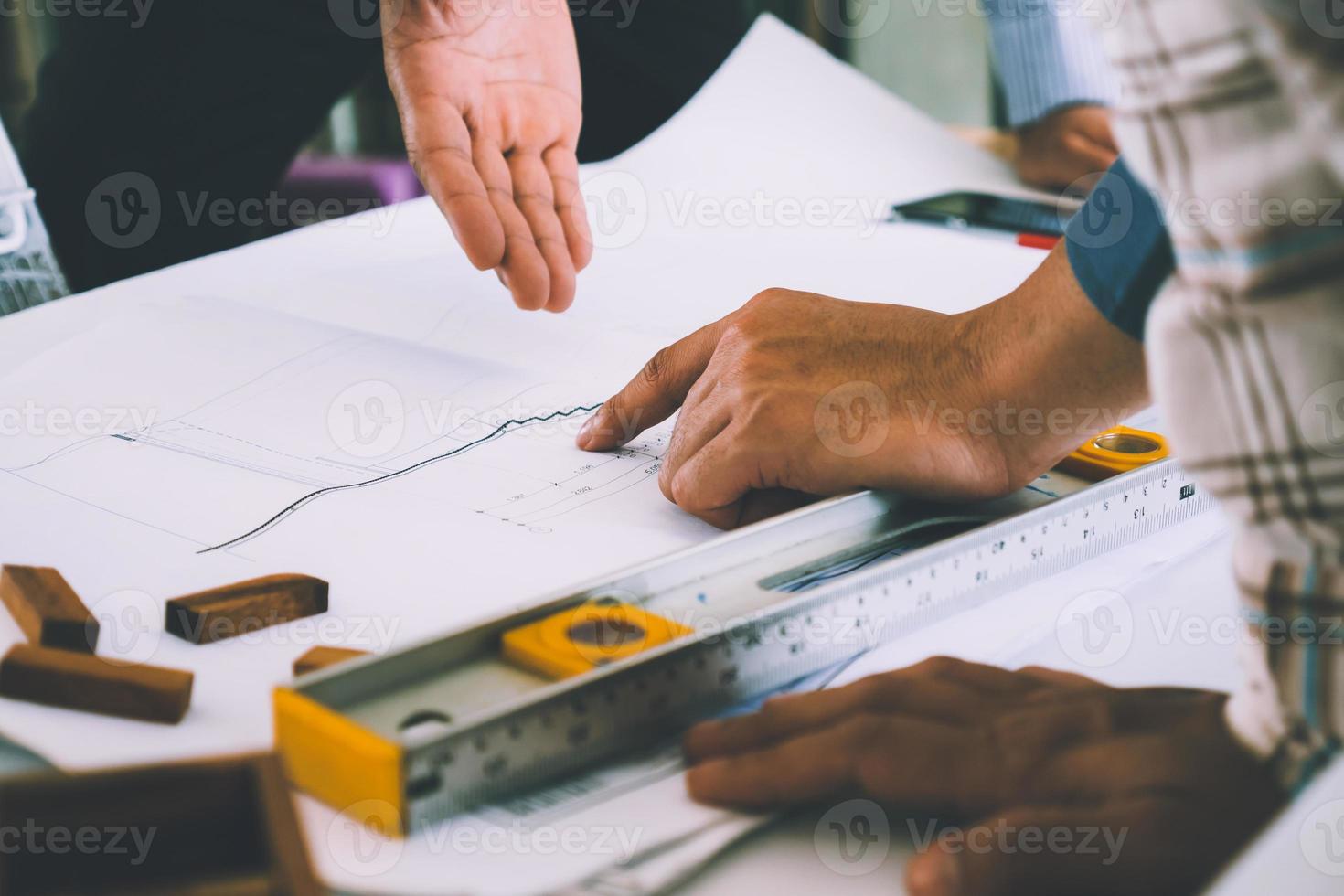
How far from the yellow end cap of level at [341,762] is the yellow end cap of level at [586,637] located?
0.35 ft

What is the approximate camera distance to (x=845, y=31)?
13.8 feet

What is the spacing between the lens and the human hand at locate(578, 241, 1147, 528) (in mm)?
→ 835

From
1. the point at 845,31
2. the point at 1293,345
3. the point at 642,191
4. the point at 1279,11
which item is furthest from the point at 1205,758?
the point at 845,31

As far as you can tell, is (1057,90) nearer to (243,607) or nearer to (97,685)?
(243,607)

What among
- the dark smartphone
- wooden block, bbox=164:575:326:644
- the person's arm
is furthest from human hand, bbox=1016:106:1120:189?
wooden block, bbox=164:575:326:644

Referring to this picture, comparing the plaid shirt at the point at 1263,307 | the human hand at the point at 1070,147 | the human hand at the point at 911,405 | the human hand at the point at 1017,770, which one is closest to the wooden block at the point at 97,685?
the human hand at the point at 1017,770

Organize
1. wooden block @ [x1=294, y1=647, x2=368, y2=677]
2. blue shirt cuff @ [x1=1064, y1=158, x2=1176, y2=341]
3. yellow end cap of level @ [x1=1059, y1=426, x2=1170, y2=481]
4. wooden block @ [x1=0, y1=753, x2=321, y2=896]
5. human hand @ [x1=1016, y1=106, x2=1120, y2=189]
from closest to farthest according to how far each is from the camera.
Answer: wooden block @ [x1=0, y1=753, x2=321, y2=896] < wooden block @ [x1=294, y1=647, x2=368, y2=677] < blue shirt cuff @ [x1=1064, y1=158, x2=1176, y2=341] < yellow end cap of level @ [x1=1059, y1=426, x2=1170, y2=481] < human hand @ [x1=1016, y1=106, x2=1120, y2=189]

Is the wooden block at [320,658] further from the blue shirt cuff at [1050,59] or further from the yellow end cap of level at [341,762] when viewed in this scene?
the blue shirt cuff at [1050,59]

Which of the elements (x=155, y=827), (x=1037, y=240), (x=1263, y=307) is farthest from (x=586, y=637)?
(x=1037, y=240)

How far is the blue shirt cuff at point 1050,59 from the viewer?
1.85 metres

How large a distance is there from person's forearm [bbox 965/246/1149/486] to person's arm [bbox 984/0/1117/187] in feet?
3.48

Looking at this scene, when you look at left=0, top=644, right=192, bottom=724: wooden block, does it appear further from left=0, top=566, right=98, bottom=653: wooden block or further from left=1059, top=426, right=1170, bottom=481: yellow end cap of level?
left=1059, top=426, right=1170, bottom=481: yellow end cap of level

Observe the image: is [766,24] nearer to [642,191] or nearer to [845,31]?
[642,191]

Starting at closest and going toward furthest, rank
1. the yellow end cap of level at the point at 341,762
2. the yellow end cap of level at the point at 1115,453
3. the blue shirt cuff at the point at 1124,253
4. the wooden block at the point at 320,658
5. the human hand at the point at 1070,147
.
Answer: the yellow end cap of level at the point at 341,762 < the wooden block at the point at 320,658 < the blue shirt cuff at the point at 1124,253 < the yellow end cap of level at the point at 1115,453 < the human hand at the point at 1070,147
